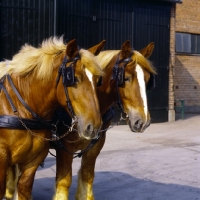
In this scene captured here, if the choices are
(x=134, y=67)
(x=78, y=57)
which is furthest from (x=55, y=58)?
(x=134, y=67)

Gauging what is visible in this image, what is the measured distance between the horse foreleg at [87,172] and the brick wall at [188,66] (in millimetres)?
14837

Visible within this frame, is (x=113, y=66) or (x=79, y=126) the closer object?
(x=79, y=126)

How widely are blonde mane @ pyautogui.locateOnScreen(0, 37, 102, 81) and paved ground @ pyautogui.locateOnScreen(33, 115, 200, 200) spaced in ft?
7.91

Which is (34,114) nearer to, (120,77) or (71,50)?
(71,50)

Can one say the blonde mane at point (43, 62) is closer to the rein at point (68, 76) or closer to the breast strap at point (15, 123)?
the rein at point (68, 76)

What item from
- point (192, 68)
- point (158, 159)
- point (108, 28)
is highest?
point (108, 28)

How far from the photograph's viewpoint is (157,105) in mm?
14602

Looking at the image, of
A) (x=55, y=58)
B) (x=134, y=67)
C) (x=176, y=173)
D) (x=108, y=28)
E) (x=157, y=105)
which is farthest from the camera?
(x=157, y=105)

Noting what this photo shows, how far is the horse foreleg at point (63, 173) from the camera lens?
4.02 meters

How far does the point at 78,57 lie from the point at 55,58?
29cm

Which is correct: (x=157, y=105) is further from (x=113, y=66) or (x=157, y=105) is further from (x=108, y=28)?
(x=113, y=66)

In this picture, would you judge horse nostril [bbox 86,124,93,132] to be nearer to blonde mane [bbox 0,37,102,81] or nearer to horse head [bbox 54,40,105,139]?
horse head [bbox 54,40,105,139]

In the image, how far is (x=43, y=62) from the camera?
11.1 ft

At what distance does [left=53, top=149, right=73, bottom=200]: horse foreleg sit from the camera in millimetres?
4023
